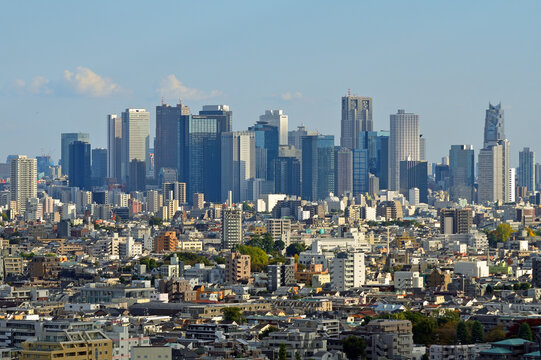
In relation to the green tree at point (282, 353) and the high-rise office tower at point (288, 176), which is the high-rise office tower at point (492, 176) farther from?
the green tree at point (282, 353)

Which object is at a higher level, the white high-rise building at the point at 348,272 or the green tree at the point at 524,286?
the white high-rise building at the point at 348,272

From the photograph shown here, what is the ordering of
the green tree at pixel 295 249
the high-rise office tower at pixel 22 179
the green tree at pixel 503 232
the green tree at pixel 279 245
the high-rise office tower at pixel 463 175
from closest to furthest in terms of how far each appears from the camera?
the green tree at pixel 295 249, the green tree at pixel 279 245, the green tree at pixel 503 232, the high-rise office tower at pixel 22 179, the high-rise office tower at pixel 463 175

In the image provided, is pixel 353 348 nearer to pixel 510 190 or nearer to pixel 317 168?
pixel 510 190

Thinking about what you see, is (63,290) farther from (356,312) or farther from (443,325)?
(443,325)

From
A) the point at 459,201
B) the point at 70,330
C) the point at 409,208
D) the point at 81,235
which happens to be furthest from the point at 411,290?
the point at 459,201

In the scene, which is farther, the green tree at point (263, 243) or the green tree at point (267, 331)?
the green tree at point (263, 243)

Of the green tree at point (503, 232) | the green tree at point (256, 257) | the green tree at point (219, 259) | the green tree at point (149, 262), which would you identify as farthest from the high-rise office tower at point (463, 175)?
the green tree at point (149, 262)
